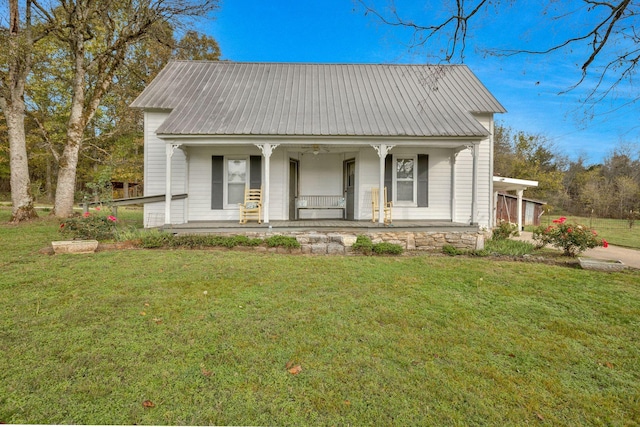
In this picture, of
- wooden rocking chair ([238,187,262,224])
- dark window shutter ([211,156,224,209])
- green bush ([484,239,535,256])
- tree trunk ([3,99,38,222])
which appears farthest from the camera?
tree trunk ([3,99,38,222])

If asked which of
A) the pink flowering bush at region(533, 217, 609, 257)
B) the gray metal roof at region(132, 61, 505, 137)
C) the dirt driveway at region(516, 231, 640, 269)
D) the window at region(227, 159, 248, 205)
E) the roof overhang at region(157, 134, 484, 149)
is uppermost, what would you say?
the gray metal roof at region(132, 61, 505, 137)

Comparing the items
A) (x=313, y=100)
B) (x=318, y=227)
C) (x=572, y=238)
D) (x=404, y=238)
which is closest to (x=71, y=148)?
(x=313, y=100)

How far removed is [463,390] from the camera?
7.29ft

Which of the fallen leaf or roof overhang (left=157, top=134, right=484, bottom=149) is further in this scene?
roof overhang (left=157, top=134, right=484, bottom=149)

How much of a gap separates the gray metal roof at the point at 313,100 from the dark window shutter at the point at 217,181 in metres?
1.34

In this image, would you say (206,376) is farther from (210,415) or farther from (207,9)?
(207,9)

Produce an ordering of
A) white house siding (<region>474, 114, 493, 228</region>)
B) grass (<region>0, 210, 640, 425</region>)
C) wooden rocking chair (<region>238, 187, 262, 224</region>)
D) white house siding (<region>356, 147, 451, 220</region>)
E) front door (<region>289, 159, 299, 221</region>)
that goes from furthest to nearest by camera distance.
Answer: white house siding (<region>474, 114, 493, 228</region>)
front door (<region>289, 159, 299, 221</region>)
white house siding (<region>356, 147, 451, 220</region>)
wooden rocking chair (<region>238, 187, 262, 224</region>)
grass (<region>0, 210, 640, 425</region>)

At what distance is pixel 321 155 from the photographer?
9500mm

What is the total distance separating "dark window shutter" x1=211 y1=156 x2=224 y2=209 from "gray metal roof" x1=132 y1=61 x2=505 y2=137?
134cm

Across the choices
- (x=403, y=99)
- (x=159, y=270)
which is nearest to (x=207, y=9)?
(x=403, y=99)

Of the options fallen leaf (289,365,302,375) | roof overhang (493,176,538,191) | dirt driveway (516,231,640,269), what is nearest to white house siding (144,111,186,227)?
fallen leaf (289,365,302,375)

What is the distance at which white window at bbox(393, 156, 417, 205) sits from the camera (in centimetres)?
924

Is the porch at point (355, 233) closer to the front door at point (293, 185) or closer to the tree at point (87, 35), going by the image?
the front door at point (293, 185)

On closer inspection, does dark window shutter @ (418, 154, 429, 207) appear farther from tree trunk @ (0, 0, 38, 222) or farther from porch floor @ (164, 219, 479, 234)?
tree trunk @ (0, 0, 38, 222)
